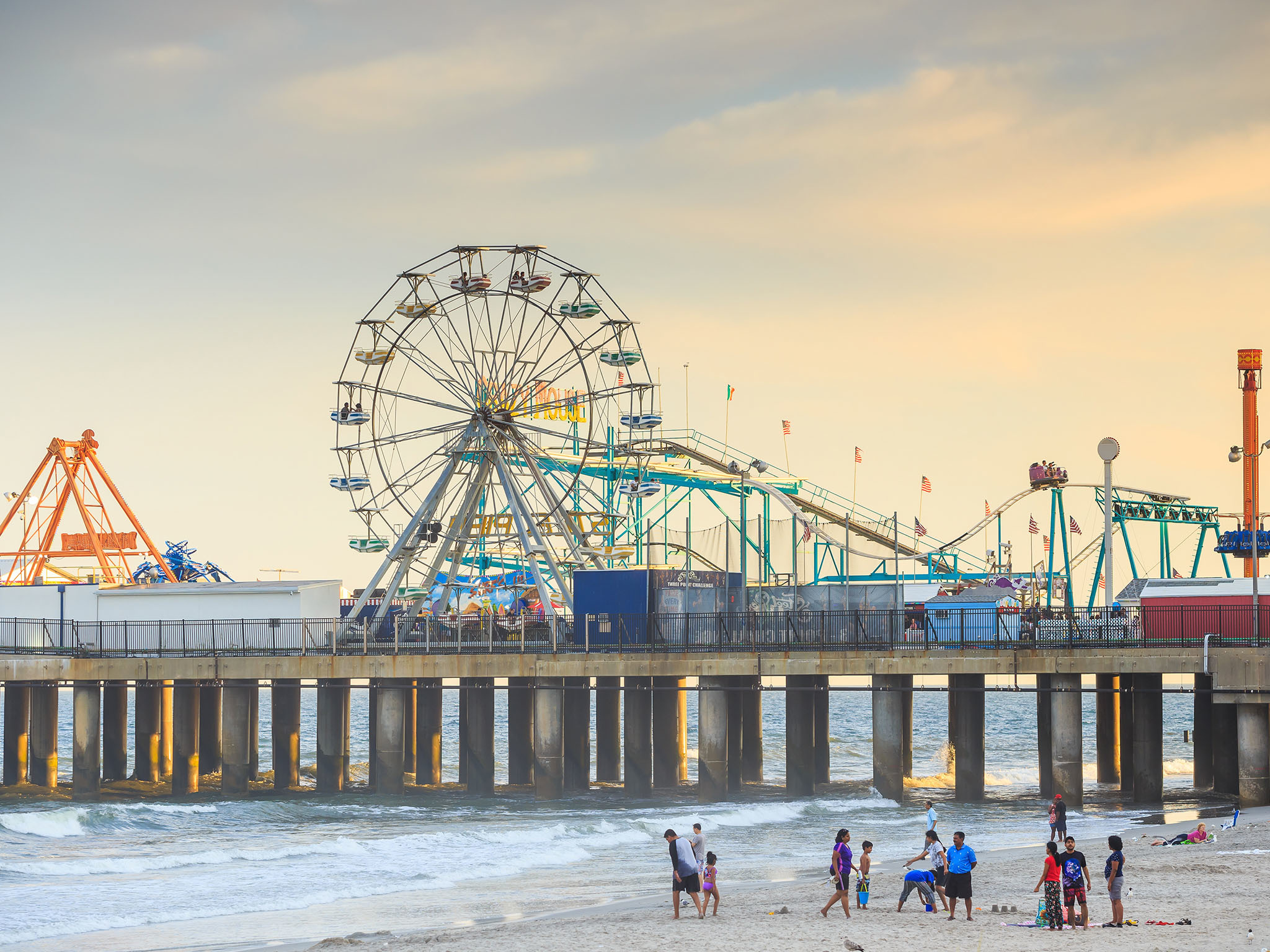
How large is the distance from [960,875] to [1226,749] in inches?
910

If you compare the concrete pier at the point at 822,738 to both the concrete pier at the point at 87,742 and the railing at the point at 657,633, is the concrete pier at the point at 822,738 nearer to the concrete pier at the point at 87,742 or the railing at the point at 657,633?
the railing at the point at 657,633

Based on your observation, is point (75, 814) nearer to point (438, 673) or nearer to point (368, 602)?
point (438, 673)

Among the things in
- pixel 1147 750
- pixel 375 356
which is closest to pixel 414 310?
pixel 375 356

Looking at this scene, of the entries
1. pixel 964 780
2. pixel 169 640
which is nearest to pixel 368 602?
pixel 169 640

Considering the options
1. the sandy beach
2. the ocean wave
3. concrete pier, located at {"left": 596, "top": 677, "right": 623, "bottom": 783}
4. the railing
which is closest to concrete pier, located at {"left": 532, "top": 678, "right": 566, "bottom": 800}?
the railing

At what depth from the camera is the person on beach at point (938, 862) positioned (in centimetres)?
2305

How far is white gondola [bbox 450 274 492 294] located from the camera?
52.2 meters

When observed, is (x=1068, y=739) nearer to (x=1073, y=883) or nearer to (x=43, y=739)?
(x=1073, y=883)

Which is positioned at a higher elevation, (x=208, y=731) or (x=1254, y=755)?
(x=1254, y=755)

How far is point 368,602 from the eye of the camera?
51.5 m

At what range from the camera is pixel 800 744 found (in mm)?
43500

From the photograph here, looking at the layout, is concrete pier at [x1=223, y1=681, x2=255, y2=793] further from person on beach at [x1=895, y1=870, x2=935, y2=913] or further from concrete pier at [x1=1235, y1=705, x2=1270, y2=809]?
concrete pier at [x1=1235, y1=705, x2=1270, y2=809]

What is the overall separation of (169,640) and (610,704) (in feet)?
49.7

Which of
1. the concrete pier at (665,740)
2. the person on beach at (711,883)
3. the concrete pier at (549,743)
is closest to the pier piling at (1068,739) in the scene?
the concrete pier at (549,743)
